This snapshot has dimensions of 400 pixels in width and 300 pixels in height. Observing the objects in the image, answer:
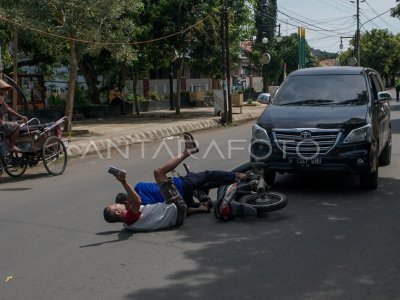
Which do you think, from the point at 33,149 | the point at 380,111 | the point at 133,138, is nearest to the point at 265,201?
the point at 380,111

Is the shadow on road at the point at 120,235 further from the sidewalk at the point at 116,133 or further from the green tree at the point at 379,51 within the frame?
the green tree at the point at 379,51

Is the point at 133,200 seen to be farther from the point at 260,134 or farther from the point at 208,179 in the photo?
the point at 260,134

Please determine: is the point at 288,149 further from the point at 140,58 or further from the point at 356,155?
the point at 140,58

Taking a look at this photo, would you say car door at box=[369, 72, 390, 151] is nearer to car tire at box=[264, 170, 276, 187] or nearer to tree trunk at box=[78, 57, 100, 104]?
car tire at box=[264, 170, 276, 187]

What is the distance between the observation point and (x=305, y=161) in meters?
8.18

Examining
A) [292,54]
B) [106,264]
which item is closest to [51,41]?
[106,264]

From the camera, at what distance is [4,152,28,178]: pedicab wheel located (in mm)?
10969

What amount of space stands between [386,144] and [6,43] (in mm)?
17472

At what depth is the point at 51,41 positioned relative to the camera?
58.7 ft

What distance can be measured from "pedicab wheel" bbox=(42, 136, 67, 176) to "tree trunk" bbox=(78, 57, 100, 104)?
50.7 feet

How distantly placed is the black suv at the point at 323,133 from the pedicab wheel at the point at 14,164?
4.97 m

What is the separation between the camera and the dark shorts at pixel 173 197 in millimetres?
6715

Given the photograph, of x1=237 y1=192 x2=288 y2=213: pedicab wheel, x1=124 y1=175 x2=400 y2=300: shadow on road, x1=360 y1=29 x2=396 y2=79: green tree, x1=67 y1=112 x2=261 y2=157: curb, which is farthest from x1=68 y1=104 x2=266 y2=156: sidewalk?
x1=360 y1=29 x2=396 y2=79: green tree

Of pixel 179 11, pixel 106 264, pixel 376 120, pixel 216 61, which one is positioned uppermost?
pixel 179 11
